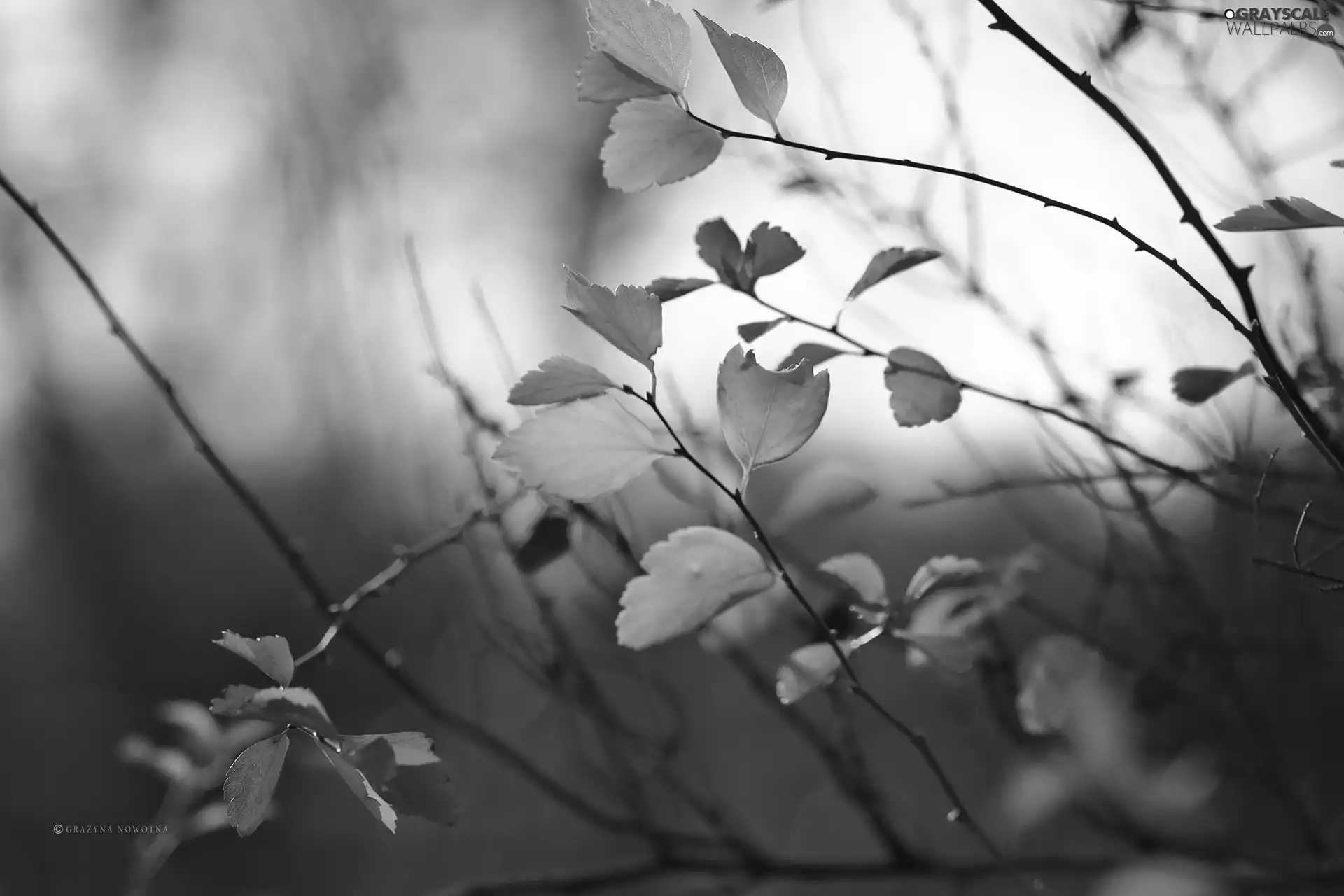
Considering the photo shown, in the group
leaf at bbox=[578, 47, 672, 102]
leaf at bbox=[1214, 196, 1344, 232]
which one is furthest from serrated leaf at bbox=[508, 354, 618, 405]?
leaf at bbox=[1214, 196, 1344, 232]

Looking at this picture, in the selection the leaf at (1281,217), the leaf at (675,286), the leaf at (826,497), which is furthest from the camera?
the leaf at (826,497)

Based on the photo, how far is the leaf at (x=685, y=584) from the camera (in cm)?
37

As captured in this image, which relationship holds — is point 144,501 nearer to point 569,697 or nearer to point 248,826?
point 569,697

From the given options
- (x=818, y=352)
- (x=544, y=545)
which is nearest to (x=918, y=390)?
(x=818, y=352)

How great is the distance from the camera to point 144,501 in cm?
450

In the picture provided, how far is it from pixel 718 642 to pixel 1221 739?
52cm

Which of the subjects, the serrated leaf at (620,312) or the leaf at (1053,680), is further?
the leaf at (1053,680)

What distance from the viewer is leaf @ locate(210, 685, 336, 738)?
1.15ft

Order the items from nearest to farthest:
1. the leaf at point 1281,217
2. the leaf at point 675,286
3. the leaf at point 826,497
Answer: the leaf at point 1281,217
the leaf at point 675,286
the leaf at point 826,497

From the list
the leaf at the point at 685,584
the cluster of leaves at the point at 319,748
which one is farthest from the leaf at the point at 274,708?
the leaf at the point at 685,584

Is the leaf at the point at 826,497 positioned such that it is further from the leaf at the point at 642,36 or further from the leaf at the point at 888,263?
the leaf at the point at 642,36

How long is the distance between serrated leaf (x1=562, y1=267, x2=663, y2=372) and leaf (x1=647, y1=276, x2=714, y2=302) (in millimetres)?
82

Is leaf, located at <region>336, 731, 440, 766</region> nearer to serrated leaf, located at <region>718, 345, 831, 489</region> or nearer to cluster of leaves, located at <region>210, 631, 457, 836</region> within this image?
cluster of leaves, located at <region>210, 631, 457, 836</region>

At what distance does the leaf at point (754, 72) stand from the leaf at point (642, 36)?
0.05 feet
